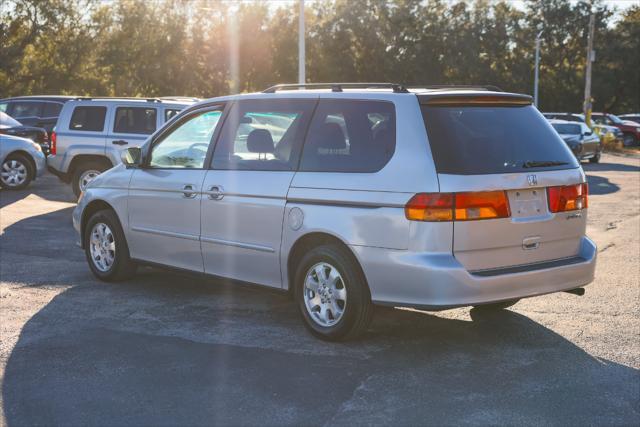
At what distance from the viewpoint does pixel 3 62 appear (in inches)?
1630

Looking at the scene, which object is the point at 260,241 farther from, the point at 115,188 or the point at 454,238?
the point at 115,188

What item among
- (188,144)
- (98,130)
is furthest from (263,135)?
(98,130)

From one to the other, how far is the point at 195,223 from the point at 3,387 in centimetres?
240

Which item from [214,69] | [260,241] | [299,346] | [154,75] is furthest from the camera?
[214,69]

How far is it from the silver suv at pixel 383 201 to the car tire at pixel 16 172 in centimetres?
1110

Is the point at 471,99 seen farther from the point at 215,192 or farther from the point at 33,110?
the point at 33,110

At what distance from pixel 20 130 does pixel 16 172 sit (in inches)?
74.1

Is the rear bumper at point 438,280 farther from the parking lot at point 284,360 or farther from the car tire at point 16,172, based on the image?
the car tire at point 16,172

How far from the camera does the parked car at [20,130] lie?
1853cm

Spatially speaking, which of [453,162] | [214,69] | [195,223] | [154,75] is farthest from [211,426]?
[214,69]

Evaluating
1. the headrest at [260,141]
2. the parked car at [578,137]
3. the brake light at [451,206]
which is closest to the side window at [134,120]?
the headrest at [260,141]

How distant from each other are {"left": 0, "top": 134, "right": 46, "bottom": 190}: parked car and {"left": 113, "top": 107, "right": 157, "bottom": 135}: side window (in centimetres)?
330

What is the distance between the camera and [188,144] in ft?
24.2

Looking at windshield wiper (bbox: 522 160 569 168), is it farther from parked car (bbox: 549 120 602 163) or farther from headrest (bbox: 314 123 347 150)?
parked car (bbox: 549 120 602 163)
